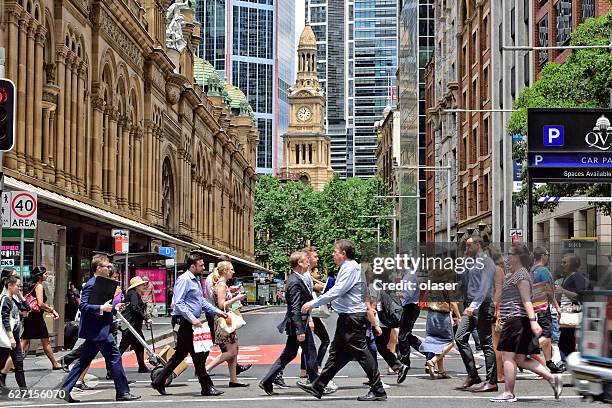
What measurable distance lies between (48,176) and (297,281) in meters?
21.9

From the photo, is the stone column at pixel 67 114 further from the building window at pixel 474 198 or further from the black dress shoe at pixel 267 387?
the building window at pixel 474 198

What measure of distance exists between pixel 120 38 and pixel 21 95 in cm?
1504

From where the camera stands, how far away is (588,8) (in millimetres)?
39188

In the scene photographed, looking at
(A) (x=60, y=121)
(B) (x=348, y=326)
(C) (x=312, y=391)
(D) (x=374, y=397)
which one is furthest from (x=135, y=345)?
(A) (x=60, y=121)

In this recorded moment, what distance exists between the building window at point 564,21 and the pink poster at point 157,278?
18.0m

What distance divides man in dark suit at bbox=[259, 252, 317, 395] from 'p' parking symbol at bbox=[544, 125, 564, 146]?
10.6 meters

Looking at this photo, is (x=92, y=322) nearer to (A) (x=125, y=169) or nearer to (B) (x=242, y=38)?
(A) (x=125, y=169)

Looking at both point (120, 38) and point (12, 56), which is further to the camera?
point (120, 38)

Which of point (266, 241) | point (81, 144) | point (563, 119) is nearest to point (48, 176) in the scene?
point (81, 144)

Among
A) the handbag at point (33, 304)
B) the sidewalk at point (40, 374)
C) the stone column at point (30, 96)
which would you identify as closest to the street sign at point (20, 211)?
the handbag at point (33, 304)

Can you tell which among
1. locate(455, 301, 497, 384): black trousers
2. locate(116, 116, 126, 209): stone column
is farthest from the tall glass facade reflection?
locate(455, 301, 497, 384): black trousers

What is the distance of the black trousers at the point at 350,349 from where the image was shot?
47.7 feet

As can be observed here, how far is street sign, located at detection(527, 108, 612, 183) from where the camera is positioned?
81.3 feet

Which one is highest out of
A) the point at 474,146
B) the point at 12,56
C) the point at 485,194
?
the point at 474,146
